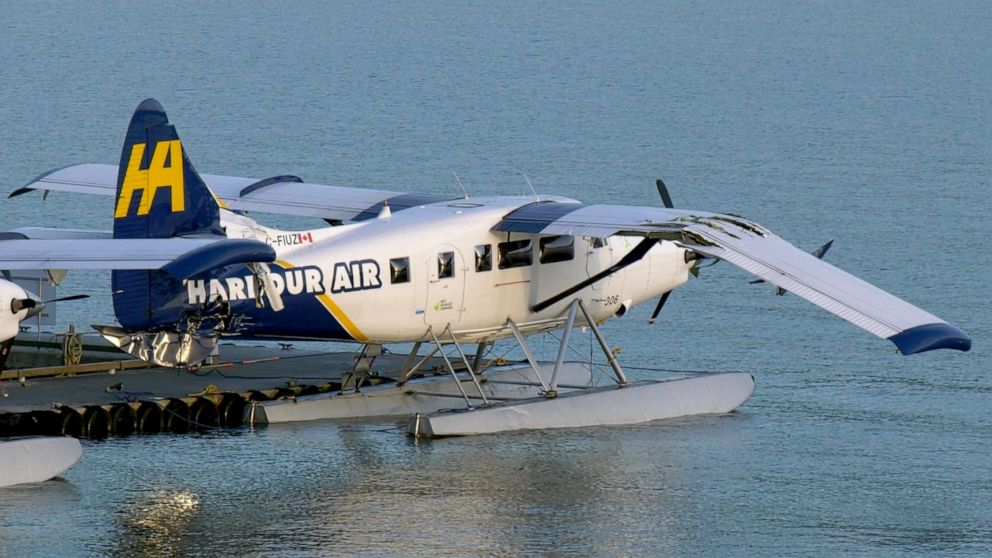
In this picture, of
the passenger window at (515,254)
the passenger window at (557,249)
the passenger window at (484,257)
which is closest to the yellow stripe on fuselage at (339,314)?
the passenger window at (484,257)

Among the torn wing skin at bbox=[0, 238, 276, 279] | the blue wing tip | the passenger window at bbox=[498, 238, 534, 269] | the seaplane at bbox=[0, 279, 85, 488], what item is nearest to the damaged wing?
the passenger window at bbox=[498, 238, 534, 269]

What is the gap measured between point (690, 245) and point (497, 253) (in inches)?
124

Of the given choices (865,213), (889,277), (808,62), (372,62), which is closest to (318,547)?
(889,277)

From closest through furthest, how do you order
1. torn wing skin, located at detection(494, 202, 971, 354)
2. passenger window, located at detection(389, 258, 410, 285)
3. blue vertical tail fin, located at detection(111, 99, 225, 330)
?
torn wing skin, located at detection(494, 202, 971, 354) < blue vertical tail fin, located at detection(111, 99, 225, 330) < passenger window, located at detection(389, 258, 410, 285)

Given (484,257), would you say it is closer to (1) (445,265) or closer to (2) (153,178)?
(1) (445,265)

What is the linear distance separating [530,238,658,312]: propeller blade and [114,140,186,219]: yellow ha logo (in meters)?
5.85

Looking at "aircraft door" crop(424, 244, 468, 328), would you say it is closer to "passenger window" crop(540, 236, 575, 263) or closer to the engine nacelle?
"passenger window" crop(540, 236, 575, 263)

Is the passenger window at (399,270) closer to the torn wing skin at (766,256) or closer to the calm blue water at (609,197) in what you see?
the torn wing skin at (766,256)

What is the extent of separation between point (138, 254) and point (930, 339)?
30.4 ft

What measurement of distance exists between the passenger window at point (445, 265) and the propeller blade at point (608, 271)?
1835 mm

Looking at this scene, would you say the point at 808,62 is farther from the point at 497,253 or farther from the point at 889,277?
the point at 497,253

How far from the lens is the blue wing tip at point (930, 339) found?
21891 millimetres

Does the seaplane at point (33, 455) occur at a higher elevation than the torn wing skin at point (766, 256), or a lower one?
lower

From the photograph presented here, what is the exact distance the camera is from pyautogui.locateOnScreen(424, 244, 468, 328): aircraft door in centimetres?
2722
